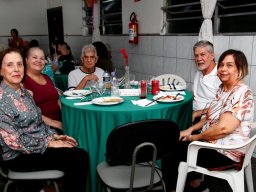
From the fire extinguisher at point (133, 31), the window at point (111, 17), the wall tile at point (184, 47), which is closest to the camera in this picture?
the wall tile at point (184, 47)

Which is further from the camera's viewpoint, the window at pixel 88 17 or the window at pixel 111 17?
the window at pixel 88 17

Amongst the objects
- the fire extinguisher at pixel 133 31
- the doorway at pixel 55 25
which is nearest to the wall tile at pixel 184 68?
the fire extinguisher at pixel 133 31

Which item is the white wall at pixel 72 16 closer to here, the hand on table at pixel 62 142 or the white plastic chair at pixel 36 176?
the hand on table at pixel 62 142

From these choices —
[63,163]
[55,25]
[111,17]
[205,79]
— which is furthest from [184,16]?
[55,25]

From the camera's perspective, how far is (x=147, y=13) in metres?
4.46

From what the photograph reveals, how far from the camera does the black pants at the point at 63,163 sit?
171 centimetres

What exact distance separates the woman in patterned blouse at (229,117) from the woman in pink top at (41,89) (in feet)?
4.15

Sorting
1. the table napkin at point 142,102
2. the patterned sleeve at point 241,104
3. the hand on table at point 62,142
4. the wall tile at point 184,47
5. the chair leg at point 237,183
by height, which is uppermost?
the wall tile at point 184,47

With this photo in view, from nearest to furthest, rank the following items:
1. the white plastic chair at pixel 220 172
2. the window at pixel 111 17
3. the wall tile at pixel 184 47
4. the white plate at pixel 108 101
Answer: the white plastic chair at pixel 220 172 → the white plate at pixel 108 101 → the wall tile at pixel 184 47 → the window at pixel 111 17

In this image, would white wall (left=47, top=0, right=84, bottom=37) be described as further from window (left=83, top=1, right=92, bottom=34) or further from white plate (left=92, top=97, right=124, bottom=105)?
white plate (left=92, top=97, right=124, bottom=105)

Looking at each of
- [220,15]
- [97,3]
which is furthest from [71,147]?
[97,3]

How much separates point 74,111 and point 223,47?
6.81 ft

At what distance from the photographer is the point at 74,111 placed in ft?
6.69

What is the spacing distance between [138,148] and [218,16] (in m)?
2.58
